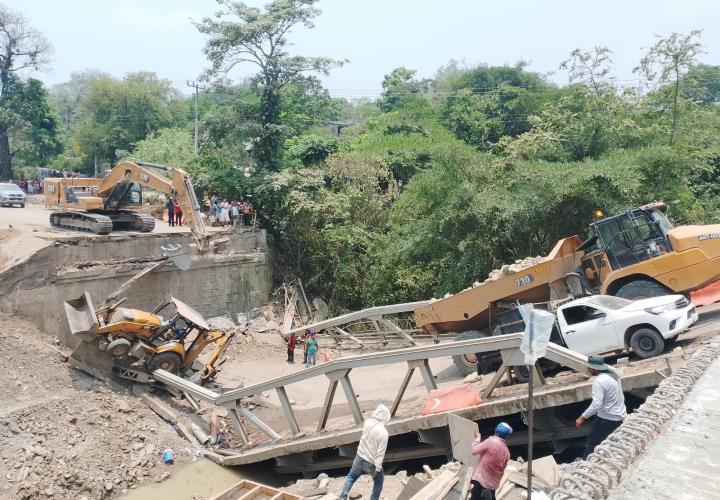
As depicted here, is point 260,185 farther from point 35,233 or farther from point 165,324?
point 165,324

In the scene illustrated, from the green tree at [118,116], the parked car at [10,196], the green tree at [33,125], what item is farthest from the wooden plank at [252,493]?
the green tree at [118,116]

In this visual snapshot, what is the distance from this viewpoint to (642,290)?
12117 millimetres

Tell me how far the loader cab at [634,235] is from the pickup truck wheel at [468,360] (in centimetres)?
313

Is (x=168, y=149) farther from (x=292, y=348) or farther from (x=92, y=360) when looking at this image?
(x=92, y=360)

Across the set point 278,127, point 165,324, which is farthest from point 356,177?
point 165,324

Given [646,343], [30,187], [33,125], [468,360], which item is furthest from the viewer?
[33,125]

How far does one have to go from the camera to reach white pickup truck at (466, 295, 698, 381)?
34.4 feet

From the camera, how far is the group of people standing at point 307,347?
1789cm

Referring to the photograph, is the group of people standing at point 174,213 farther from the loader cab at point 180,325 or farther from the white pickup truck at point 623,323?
the white pickup truck at point 623,323

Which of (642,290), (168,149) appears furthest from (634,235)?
(168,149)

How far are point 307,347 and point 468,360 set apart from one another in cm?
591

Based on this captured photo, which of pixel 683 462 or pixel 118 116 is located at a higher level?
pixel 118 116

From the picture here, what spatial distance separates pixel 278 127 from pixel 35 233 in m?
10.1

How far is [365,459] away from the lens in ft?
27.5
